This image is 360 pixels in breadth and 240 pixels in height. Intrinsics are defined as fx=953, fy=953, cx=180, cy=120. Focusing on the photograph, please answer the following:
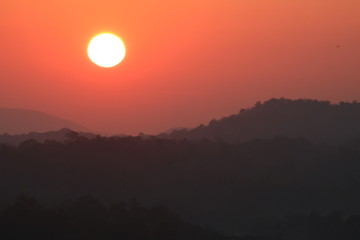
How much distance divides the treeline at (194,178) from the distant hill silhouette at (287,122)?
45.0 metres

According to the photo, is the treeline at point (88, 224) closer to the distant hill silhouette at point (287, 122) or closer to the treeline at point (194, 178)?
the treeline at point (194, 178)

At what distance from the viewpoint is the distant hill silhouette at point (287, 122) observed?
139750 millimetres

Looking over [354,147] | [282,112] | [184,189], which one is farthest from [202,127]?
[184,189]

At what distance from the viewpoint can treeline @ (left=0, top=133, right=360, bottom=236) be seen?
67.6m

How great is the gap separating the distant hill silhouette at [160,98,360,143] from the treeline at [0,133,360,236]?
45.0 metres

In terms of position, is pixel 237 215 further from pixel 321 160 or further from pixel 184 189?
pixel 321 160

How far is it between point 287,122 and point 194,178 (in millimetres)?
71516

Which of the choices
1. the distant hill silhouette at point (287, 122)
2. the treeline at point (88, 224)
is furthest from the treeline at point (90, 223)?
the distant hill silhouette at point (287, 122)

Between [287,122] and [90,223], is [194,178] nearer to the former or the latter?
[90,223]

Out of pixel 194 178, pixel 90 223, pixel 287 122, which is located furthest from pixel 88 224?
pixel 287 122

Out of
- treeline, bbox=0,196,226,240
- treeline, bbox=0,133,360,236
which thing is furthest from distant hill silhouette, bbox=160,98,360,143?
treeline, bbox=0,196,226,240

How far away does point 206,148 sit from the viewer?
92.6 m

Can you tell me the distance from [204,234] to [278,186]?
32263mm

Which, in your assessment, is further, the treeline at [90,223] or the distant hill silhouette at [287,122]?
the distant hill silhouette at [287,122]
